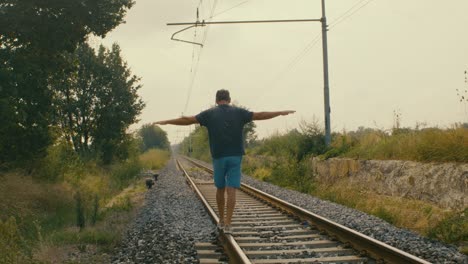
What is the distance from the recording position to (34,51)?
13.8 meters

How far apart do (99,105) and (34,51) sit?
69.5 ft

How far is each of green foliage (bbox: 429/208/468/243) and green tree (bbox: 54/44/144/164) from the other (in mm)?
27433

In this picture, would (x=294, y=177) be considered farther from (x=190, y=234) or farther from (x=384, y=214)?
(x=190, y=234)

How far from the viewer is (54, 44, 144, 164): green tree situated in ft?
108

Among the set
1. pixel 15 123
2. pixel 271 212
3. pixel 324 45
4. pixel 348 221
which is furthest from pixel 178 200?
pixel 324 45

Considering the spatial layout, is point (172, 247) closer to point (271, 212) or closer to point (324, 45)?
point (271, 212)

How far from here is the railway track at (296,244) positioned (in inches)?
234

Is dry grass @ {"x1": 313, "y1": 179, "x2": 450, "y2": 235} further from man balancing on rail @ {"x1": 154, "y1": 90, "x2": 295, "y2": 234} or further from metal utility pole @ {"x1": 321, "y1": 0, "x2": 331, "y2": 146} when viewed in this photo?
metal utility pole @ {"x1": 321, "y1": 0, "x2": 331, "y2": 146}

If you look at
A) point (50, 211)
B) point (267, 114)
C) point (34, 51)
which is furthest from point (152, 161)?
point (267, 114)

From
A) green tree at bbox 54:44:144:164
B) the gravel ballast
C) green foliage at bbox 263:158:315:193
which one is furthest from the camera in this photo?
green tree at bbox 54:44:144:164

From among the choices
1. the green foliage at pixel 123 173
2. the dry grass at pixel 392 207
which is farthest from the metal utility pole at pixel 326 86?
the green foliage at pixel 123 173

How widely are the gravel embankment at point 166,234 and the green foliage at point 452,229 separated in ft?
11.6

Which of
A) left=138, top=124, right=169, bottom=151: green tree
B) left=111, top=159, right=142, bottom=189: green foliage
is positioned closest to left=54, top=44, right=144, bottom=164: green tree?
left=111, top=159, right=142, bottom=189: green foliage

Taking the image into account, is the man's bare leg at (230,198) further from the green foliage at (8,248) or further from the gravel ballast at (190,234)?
the green foliage at (8,248)
